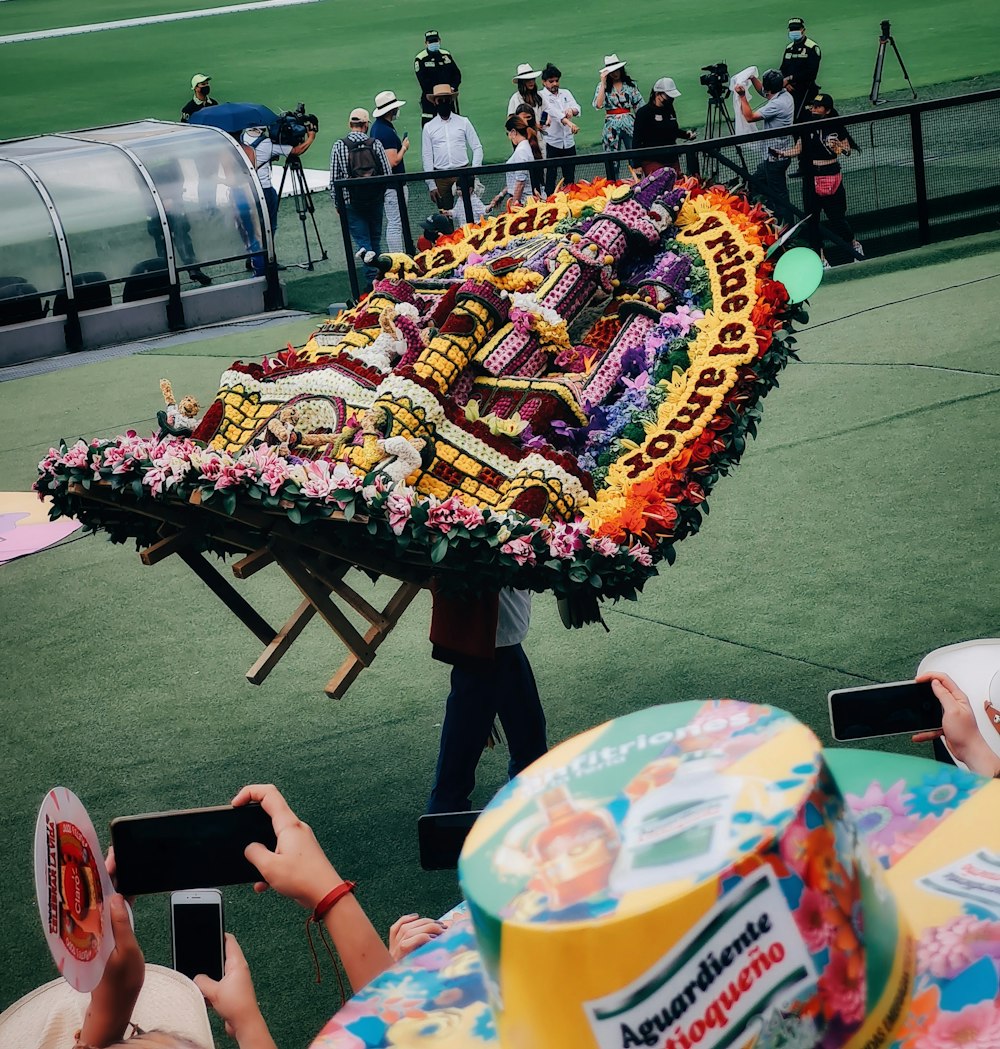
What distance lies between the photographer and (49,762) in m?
5.67

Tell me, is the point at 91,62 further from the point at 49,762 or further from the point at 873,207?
the point at 49,762

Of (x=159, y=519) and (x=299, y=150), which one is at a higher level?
(x=299, y=150)

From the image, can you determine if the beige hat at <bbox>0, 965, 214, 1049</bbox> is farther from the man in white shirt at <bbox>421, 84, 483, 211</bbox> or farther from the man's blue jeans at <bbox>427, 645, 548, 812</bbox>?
the man in white shirt at <bbox>421, 84, 483, 211</bbox>

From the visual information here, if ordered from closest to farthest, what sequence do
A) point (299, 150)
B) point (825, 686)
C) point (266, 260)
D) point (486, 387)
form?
point (486, 387) → point (825, 686) → point (266, 260) → point (299, 150)

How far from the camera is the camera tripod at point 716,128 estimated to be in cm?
1180

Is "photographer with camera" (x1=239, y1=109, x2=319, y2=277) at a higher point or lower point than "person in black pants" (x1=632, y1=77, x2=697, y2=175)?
higher

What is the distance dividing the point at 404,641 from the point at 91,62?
1355 inches

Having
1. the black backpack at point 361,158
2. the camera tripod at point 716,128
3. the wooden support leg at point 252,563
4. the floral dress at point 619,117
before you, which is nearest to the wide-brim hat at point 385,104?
the black backpack at point 361,158

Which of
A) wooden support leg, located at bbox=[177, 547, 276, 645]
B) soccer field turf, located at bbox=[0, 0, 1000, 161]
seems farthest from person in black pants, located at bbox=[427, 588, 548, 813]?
soccer field turf, located at bbox=[0, 0, 1000, 161]

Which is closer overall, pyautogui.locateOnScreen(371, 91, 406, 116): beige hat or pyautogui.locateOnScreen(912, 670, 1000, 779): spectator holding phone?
pyautogui.locateOnScreen(912, 670, 1000, 779): spectator holding phone

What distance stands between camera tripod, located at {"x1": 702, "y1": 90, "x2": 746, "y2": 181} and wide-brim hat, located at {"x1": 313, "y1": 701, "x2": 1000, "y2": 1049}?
9774mm

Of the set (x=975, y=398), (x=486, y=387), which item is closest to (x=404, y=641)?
(x=486, y=387)

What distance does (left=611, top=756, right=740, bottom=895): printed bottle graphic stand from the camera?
1.16 m

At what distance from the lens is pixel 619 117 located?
15.8 metres
